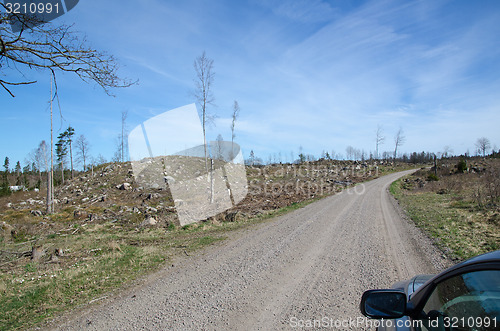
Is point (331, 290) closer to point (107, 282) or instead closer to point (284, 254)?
point (284, 254)

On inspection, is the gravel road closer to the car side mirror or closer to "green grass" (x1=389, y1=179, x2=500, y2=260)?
"green grass" (x1=389, y1=179, x2=500, y2=260)

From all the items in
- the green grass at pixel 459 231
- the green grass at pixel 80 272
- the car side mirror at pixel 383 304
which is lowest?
the green grass at pixel 459 231

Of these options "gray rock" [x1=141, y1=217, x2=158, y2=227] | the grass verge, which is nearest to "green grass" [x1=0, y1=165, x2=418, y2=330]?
the grass verge

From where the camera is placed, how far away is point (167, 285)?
5.30m

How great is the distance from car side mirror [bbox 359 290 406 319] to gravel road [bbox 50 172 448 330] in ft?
6.84

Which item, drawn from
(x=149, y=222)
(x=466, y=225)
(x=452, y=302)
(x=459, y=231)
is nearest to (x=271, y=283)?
(x=452, y=302)

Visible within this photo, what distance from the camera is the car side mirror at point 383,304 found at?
1.83 m

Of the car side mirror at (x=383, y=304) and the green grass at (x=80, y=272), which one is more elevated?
the car side mirror at (x=383, y=304)

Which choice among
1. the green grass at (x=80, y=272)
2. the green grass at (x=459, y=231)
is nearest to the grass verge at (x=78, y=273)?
the green grass at (x=80, y=272)

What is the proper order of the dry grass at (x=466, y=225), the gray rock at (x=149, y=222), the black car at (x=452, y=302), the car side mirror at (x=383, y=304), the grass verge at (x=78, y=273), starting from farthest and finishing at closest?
the gray rock at (x=149, y=222) → the dry grass at (x=466, y=225) → the grass verge at (x=78, y=273) → the car side mirror at (x=383, y=304) → the black car at (x=452, y=302)

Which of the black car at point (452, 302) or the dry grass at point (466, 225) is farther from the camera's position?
the dry grass at point (466, 225)

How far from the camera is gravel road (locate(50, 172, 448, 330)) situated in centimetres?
387

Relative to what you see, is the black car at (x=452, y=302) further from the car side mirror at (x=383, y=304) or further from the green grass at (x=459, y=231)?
the green grass at (x=459, y=231)

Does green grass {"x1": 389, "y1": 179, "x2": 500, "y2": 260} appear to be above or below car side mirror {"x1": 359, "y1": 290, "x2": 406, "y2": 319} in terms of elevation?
below
